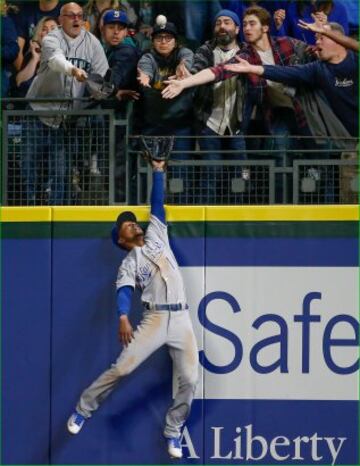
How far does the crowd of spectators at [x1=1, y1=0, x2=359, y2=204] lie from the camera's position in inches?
320

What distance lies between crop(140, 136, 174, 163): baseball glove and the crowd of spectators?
168 mm

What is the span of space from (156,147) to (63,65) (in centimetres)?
92

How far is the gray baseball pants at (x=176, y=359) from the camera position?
790 centimetres

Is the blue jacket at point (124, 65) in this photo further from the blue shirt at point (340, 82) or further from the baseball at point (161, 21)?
the blue shirt at point (340, 82)

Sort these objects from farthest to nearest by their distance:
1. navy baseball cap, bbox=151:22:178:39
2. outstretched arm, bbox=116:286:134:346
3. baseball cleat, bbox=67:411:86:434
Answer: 1. navy baseball cap, bbox=151:22:178:39
2. baseball cleat, bbox=67:411:86:434
3. outstretched arm, bbox=116:286:134:346

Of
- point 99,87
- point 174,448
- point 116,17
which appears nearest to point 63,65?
point 99,87

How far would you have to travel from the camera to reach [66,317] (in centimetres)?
818

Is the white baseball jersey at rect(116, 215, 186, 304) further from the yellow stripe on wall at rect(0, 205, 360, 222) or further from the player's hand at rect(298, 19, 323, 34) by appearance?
the player's hand at rect(298, 19, 323, 34)

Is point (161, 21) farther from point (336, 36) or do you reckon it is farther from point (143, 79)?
point (336, 36)

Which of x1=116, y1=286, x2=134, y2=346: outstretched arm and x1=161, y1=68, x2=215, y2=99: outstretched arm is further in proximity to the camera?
x1=161, y1=68, x2=215, y2=99: outstretched arm

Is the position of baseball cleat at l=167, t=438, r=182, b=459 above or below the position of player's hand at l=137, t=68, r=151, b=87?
below

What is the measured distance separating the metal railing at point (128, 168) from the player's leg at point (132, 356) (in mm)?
973

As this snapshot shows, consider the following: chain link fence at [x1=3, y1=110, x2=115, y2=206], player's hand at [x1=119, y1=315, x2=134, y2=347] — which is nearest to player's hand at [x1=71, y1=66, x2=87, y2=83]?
chain link fence at [x1=3, y1=110, x2=115, y2=206]

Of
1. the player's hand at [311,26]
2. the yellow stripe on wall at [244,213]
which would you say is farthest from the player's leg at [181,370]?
the player's hand at [311,26]
